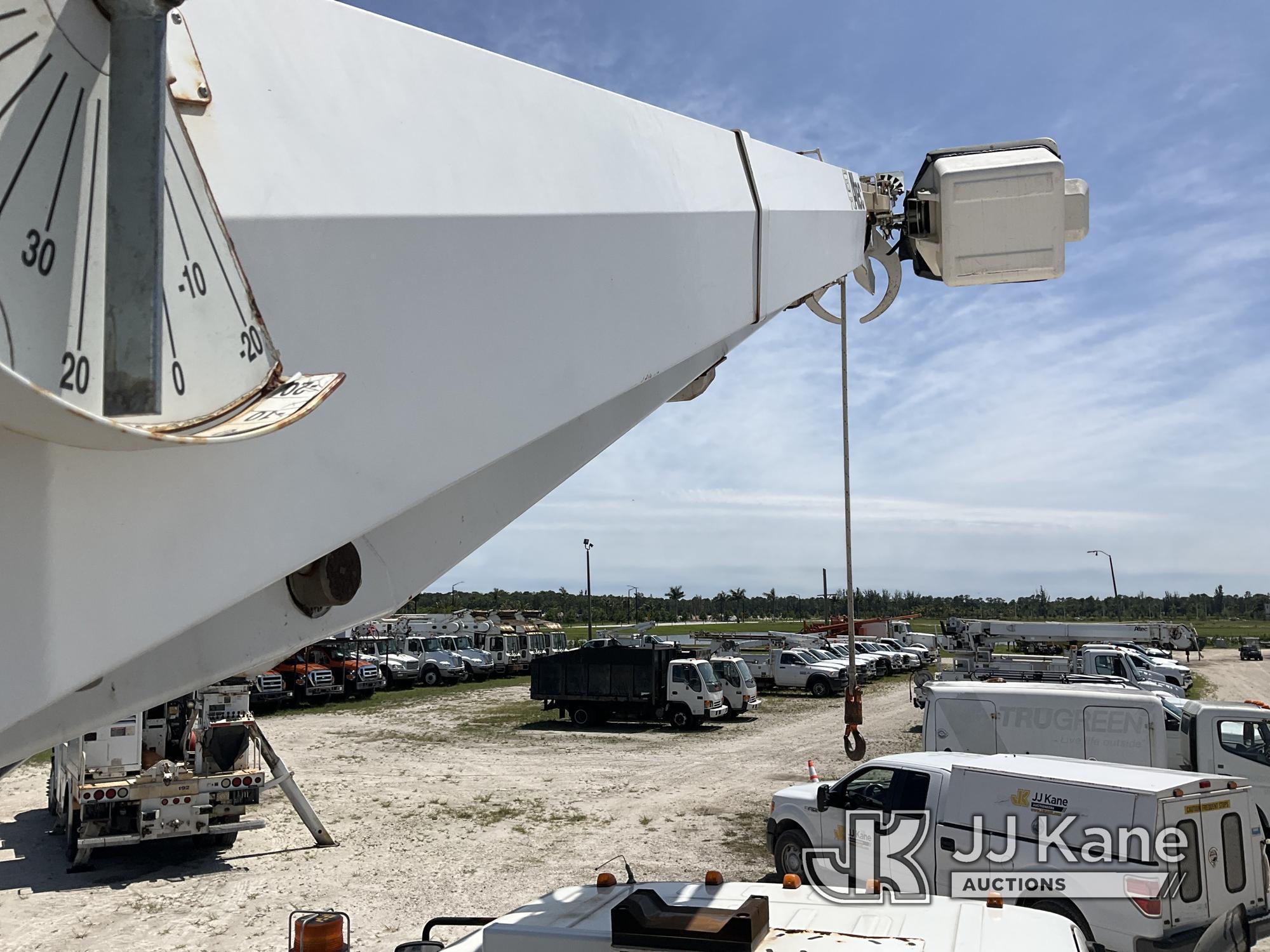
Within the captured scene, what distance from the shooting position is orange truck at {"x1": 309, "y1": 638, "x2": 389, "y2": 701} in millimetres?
33438

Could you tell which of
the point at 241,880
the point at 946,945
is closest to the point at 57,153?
the point at 946,945

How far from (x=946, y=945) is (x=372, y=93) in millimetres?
3762

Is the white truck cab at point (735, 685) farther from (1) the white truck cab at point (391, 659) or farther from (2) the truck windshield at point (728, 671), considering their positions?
(1) the white truck cab at point (391, 659)

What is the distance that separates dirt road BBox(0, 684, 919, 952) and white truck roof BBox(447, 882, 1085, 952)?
5.67 metres

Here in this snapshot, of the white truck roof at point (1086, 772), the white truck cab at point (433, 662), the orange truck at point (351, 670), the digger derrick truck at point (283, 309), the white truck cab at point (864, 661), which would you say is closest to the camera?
the digger derrick truck at point (283, 309)

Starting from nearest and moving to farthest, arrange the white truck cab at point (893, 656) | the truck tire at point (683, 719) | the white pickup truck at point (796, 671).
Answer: the truck tire at point (683, 719), the white pickup truck at point (796, 671), the white truck cab at point (893, 656)

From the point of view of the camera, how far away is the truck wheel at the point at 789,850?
37.0ft

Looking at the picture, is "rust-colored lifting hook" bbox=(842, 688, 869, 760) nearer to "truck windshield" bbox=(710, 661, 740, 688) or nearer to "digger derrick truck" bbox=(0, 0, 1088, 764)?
"digger derrick truck" bbox=(0, 0, 1088, 764)

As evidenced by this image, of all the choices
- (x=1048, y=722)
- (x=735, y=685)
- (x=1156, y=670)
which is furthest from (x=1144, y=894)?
(x=1156, y=670)

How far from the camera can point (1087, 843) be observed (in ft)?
25.8

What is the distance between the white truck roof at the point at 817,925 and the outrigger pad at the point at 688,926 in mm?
46

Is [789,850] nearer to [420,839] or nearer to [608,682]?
[420,839]

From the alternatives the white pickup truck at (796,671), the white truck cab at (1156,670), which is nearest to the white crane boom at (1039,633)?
the white truck cab at (1156,670)

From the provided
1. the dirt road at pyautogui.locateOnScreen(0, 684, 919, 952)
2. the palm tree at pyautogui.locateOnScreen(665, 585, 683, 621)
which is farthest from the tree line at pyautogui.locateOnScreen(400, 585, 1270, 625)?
the dirt road at pyautogui.locateOnScreen(0, 684, 919, 952)
